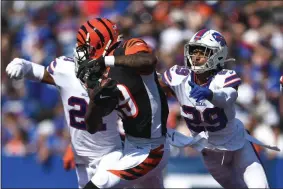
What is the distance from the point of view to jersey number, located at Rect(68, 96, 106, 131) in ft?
20.7

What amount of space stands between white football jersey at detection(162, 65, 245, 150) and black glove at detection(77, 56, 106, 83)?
2.95ft

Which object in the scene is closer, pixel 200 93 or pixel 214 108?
pixel 200 93

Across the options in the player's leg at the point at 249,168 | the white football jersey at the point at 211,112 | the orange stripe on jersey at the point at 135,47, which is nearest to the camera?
the orange stripe on jersey at the point at 135,47

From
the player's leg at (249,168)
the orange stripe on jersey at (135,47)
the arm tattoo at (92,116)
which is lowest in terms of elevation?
the player's leg at (249,168)

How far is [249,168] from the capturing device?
6406 mm

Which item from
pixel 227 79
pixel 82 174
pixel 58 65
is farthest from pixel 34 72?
pixel 227 79

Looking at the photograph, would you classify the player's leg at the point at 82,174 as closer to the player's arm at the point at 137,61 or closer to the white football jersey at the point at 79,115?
the white football jersey at the point at 79,115

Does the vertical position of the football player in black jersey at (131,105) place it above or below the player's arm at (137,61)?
below

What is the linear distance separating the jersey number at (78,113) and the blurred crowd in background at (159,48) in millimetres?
2977

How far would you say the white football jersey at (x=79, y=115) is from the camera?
633 cm

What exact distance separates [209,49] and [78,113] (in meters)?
1.17

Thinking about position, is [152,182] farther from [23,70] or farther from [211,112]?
[23,70]

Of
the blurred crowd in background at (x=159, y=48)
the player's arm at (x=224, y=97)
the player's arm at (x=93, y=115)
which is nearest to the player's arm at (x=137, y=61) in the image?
the player's arm at (x=93, y=115)

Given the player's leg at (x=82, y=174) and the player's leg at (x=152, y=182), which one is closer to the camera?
the player's leg at (x=152, y=182)
